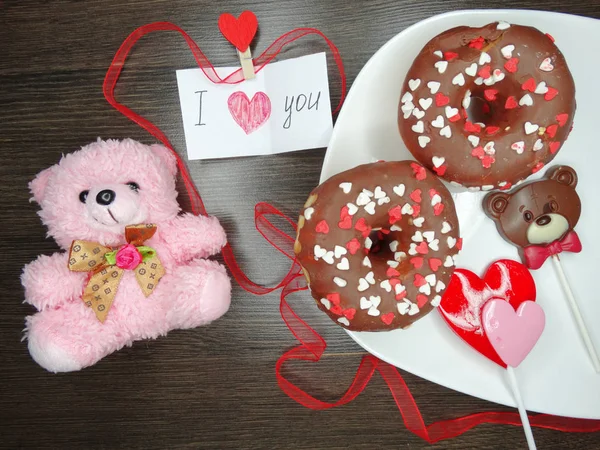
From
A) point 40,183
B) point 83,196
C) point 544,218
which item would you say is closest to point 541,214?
point 544,218

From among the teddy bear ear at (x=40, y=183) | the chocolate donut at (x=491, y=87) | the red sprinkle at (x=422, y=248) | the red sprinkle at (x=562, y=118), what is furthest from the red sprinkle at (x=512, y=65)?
the teddy bear ear at (x=40, y=183)

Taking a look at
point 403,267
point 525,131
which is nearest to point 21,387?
point 403,267

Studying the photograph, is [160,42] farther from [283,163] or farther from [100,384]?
[100,384]

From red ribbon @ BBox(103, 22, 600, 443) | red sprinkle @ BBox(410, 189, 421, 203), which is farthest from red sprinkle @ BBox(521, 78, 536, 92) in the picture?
red ribbon @ BBox(103, 22, 600, 443)

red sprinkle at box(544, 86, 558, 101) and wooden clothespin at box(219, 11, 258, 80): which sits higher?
wooden clothespin at box(219, 11, 258, 80)

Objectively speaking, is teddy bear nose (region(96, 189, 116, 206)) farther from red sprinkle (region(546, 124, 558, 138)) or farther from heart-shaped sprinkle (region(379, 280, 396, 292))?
red sprinkle (region(546, 124, 558, 138))

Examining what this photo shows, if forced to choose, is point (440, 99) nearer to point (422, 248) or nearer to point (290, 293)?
point (422, 248)
